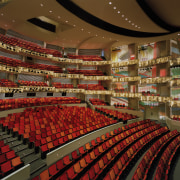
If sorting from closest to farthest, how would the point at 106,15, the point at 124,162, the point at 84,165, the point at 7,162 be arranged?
the point at 7,162
the point at 84,165
the point at 124,162
the point at 106,15

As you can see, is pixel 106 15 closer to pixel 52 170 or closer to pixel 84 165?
pixel 84 165

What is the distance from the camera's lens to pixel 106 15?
8.39m

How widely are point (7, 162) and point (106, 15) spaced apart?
932 cm

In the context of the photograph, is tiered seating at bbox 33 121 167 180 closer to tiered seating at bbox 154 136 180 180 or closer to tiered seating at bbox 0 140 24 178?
tiered seating at bbox 0 140 24 178

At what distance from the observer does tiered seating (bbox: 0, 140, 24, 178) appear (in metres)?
3.29

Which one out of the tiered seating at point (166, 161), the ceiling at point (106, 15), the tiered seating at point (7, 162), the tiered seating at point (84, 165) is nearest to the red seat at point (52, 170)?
the tiered seating at point (84, 165)

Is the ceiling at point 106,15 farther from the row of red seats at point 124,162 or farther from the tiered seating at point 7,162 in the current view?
the row of red seats at point 124,162

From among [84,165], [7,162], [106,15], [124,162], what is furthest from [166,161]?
[106,15]

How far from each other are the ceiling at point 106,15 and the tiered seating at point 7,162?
24.8ft

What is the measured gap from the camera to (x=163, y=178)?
3875 mm

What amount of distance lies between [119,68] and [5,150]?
13.5 meters

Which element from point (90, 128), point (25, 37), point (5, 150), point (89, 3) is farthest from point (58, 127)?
point (25, 37)

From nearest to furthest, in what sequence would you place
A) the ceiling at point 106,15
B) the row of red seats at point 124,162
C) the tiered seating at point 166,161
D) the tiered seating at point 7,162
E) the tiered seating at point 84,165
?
1. the tiered seating at point 7,162
2. the tiered seating at point 84,165
3. the row of red seats at point 124,162
4. the tiered seating at point 166,161
5. the ceiling at point 106,15

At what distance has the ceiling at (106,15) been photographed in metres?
7.36
